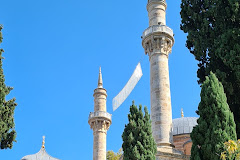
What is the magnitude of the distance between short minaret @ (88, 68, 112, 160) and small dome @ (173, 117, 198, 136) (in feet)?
16.9

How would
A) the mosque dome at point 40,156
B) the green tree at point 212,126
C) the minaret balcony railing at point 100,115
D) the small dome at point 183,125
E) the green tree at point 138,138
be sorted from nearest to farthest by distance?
the green tree at point 212,126 → the green tree at point 138,138 → the small dome at point 183,125 → the minaret balcony railing at point 100,115 → the mosque dome at point 40,156

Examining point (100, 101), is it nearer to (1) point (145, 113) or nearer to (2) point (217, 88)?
(1) point (145, 113)

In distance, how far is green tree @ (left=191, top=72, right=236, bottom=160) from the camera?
11.9m

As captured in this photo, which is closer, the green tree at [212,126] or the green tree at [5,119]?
the green tree at [212,126]

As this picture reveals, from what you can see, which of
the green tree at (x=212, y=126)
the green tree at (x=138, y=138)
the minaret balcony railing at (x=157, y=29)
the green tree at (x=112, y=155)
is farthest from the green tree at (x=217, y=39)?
the green tree at (x=112, y=155)

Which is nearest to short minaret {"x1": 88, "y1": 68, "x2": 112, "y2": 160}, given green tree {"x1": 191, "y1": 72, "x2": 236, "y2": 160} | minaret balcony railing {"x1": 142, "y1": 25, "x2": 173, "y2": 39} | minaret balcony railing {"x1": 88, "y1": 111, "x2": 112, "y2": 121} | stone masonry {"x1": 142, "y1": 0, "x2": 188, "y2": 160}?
minaret balcony railing {"x1": 88, "y1": 111, "x2": 112, "y2": 121}

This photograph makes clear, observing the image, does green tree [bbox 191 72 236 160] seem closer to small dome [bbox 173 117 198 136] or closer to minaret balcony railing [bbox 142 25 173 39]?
minaret balcony railing [bbox 142 25 173 39]

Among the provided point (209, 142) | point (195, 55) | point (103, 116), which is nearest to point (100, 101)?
point (103, 116)

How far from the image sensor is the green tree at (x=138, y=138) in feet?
43.7

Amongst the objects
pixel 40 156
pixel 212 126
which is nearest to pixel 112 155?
pixel 40 156

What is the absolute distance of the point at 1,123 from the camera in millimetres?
15914

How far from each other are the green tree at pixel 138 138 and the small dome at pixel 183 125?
483 inches

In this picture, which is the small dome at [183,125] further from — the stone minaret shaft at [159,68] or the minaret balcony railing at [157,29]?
the minaret balcony railing at [157,29]

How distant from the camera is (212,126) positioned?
12234 mm
